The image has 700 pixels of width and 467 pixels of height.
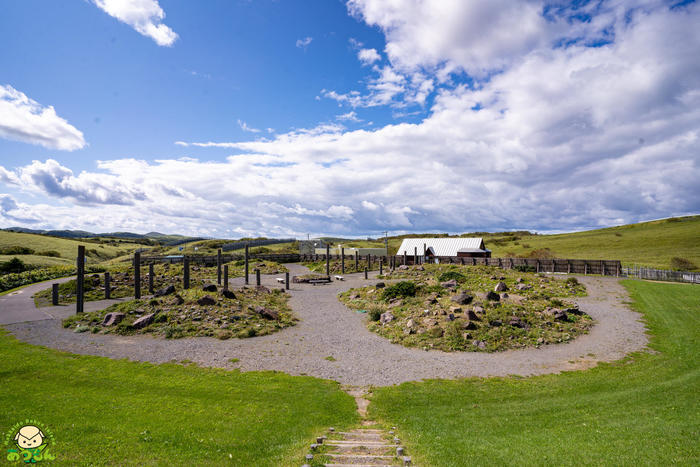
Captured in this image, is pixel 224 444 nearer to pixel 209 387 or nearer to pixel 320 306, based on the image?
pixel 209 387

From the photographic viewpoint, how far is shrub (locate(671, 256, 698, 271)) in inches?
2009

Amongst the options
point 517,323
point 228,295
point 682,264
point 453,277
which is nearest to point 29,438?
point 228,295

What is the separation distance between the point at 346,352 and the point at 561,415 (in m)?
9.95

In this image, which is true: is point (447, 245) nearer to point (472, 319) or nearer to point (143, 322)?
point (472, 319)

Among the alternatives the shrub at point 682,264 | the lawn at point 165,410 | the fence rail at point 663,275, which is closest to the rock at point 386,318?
the lawn at point 165,410

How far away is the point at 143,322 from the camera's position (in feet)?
68.0

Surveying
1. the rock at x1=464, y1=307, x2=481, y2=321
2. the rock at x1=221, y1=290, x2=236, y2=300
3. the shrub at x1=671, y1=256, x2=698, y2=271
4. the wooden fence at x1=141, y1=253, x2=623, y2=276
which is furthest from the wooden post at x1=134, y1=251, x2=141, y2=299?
the shrub at x1=671, y1=256, x2=698, y2=271

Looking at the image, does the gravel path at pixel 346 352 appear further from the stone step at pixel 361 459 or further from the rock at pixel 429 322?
the stone step at pixel 361 459

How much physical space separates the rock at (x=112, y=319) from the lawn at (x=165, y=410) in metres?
6.53

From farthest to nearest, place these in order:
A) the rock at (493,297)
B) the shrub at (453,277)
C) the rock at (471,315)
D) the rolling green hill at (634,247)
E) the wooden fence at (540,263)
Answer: the rolling green hill at (634,247), the wooden fence at (540,263), the shrub at (453,277), the rock at (493,297), the rock at (471,315)

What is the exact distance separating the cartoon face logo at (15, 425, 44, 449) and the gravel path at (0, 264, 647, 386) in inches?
330

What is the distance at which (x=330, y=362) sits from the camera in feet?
51.4

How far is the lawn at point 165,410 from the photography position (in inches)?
267

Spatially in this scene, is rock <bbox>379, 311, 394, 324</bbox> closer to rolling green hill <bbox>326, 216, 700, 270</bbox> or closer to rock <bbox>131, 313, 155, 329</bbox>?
rock <bbox>131, 313, 155, 329</bbox>
